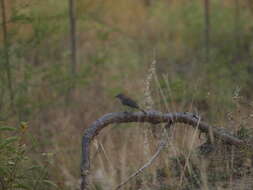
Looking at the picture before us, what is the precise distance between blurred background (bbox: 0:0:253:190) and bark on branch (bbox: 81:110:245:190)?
5.1 inches

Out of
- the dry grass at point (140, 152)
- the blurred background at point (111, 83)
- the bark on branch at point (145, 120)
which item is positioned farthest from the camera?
the blurred background at point (111, 83)

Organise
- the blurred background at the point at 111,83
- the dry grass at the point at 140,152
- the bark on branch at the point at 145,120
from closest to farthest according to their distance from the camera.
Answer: the bark on branch at the point at 145,120
the dry grass at the point at 140,152
the blurred background at the point at 111,83

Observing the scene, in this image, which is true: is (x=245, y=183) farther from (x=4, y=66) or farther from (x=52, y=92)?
(x=52, y=92)

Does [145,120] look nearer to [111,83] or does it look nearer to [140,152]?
[140,152]

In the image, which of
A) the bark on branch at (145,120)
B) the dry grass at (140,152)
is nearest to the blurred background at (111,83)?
the dry grass at (140,152)

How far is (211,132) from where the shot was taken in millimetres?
3836

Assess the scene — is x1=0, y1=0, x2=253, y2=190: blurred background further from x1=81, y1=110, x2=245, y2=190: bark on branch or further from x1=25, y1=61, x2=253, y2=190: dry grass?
x1=81, y1=110, x2=245, y2=190: bark on branch

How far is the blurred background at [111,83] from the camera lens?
14.1 ft

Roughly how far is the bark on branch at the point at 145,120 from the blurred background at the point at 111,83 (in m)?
0.13

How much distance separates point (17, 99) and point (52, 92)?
143cm

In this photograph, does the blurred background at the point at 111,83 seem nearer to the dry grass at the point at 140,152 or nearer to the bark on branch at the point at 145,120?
the dry grass at the point at 140,152

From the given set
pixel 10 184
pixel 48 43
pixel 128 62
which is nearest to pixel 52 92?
pixel 48 43

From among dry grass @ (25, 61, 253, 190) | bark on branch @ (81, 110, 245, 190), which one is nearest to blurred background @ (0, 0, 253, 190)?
dry grass @ (25, 61, 253, 190)

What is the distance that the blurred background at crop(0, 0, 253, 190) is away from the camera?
4.31 m
